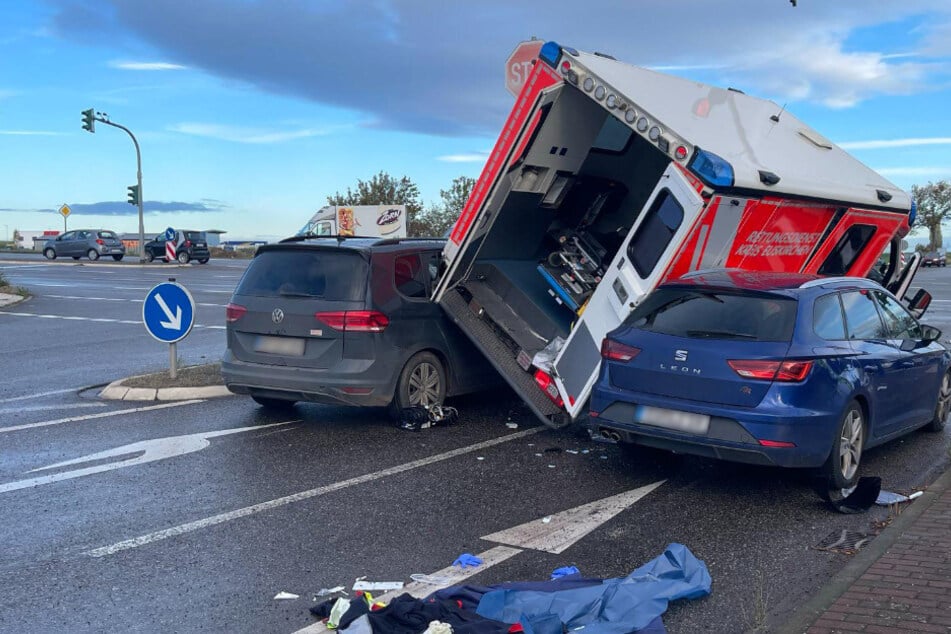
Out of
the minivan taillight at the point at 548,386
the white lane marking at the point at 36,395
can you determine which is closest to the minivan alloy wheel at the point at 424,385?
the minivan taillight at the point at 548,386

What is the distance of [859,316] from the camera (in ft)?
22.6

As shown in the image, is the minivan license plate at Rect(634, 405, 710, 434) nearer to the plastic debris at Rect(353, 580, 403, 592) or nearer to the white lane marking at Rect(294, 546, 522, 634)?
the white lane marking at Rect(294, 546, 522, 634)

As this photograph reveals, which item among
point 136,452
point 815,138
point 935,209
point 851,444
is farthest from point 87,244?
point 935,209

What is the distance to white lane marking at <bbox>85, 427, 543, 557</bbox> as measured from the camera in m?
5.25

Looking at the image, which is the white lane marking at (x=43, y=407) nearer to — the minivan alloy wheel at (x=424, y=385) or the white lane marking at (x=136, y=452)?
the white lane marking at (x=136, y=452)

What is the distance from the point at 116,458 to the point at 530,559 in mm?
3780

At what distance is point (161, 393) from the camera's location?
9727 millimetres

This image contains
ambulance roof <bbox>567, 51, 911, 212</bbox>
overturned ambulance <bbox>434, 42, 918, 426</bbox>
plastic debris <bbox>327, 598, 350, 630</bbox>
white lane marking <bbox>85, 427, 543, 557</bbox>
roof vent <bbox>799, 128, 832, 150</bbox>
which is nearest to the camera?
plastic debris <bbox>327, 598, 350, 630</bbox>

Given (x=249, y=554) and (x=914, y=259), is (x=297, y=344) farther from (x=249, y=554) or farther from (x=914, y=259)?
(x=914, y=259)

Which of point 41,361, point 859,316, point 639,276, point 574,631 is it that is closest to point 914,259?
point 859,316

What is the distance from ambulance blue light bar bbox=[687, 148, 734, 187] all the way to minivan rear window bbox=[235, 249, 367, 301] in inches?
118

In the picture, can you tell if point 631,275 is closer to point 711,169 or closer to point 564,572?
point 711,169

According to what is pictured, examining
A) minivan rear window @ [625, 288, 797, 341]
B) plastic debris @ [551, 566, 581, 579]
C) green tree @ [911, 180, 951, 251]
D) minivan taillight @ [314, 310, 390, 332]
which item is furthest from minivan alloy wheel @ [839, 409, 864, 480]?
green tree @ [911, 180, 951, 251]

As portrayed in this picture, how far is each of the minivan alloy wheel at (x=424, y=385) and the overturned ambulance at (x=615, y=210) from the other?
1.98ft
